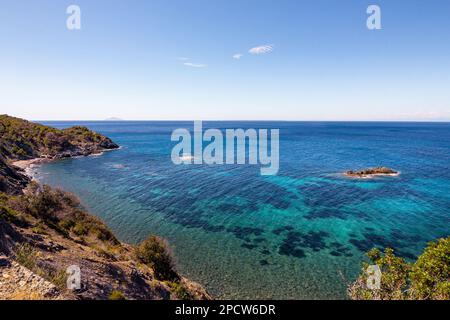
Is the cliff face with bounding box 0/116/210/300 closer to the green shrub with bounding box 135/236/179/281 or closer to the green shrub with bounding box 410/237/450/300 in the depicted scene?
the green shrub with bounding box 135/236/179/281

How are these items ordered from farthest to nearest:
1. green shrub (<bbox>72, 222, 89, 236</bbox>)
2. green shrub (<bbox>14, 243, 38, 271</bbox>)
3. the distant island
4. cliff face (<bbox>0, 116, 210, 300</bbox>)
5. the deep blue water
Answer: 1. the distant island
2. green shrub (<bbox>72, 222, 89, 236</bbox>)
3. the deep blue water
4. green shrub (<bbox>14, 243, 38, 271</bbox>)
5. cliff face (<bbox>0, 116, 210, 300</bbox>)

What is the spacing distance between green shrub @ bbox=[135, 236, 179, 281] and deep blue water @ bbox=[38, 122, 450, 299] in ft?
9.14

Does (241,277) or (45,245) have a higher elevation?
(45,245)

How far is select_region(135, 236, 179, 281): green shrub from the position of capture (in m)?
23.4

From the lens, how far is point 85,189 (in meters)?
52.3

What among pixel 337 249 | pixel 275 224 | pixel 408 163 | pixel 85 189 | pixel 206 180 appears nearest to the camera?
pixel 337 249

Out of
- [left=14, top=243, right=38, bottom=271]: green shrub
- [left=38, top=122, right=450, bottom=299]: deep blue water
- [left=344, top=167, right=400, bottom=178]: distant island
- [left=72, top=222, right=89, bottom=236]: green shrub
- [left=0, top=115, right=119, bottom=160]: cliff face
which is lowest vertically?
[left=38, top=122, right=450, bottom=299]: deep blue water

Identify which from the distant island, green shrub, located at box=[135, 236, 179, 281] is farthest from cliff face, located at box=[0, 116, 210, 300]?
the distant island

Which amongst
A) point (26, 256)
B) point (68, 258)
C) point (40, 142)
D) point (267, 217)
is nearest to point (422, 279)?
point (68, 258)

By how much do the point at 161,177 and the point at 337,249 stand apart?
46.4 metres

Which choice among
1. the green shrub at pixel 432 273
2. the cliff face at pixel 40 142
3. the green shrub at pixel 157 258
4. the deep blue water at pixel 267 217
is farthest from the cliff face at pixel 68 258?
the cliff face at pixel 40 142
